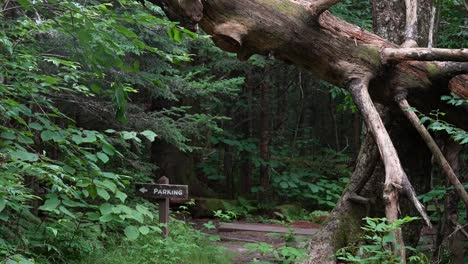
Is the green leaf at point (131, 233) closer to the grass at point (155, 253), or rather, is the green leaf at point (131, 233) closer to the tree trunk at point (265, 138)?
the grass at point (155, 253)

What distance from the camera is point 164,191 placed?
26.7 feet

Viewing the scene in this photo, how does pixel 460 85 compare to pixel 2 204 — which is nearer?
pixel 2 204

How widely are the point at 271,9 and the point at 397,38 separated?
6.29ft

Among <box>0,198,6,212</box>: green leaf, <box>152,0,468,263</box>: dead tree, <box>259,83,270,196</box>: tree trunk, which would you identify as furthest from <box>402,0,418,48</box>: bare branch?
<box>259,83,270,196</box>: tree trunk

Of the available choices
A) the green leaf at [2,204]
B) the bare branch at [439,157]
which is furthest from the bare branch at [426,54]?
the green leaf at [2,204]

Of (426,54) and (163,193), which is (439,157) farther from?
(163,193)

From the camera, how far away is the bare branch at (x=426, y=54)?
15.2 feet

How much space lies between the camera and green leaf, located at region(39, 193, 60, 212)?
3416 millimetres

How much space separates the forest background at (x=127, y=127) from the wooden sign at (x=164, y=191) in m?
0.27

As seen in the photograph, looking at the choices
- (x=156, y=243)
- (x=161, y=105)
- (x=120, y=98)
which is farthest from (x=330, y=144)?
(x=120, y=98)

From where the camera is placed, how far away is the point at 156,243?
6871 millimetres

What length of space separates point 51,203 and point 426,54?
3390mm

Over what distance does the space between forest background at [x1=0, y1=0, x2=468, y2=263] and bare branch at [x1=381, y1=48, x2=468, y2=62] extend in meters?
0.58

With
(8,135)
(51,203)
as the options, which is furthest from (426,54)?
(8,135)
